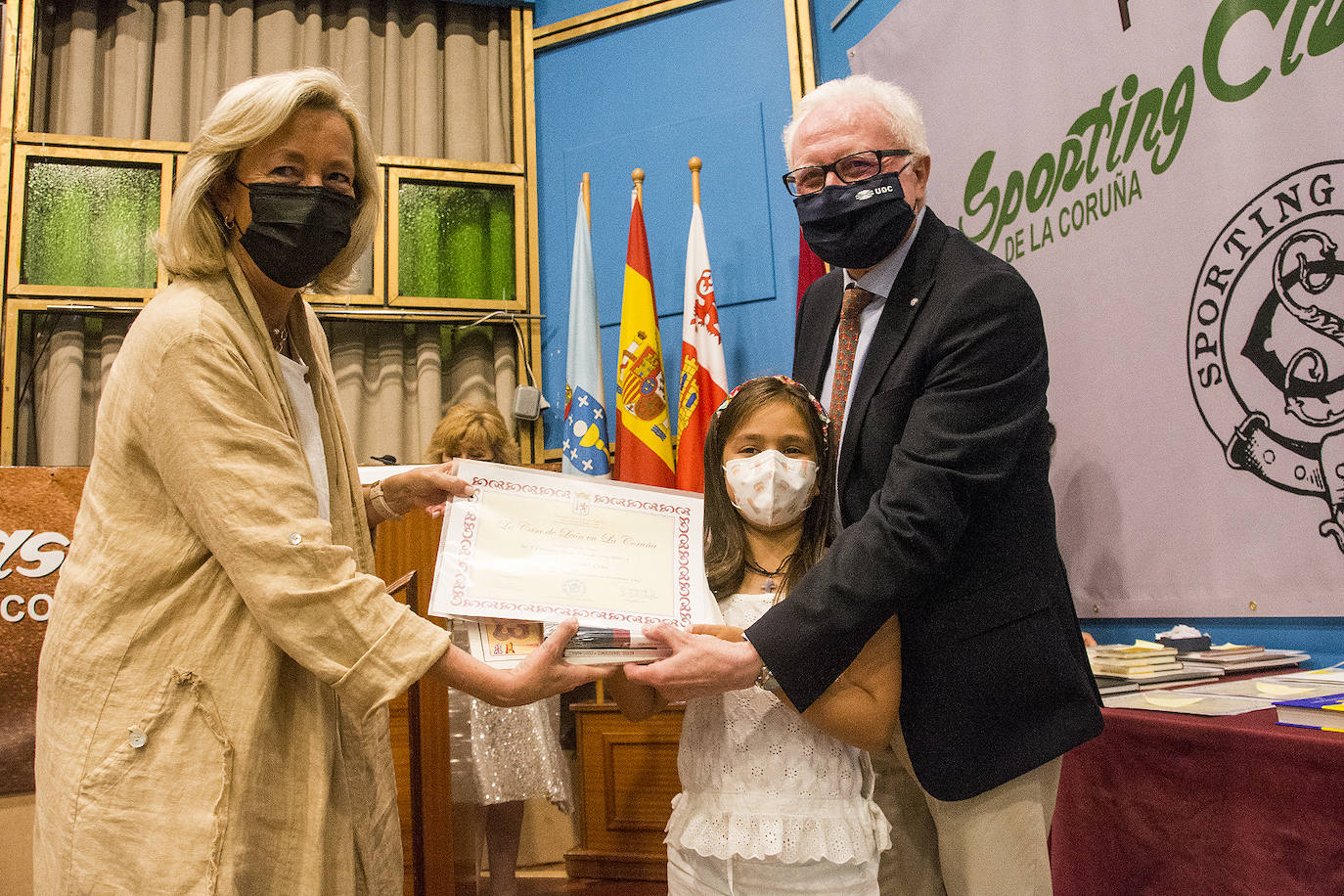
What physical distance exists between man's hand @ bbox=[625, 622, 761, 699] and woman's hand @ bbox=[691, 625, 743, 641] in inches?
0.9

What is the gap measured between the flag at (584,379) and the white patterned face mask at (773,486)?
2363mm

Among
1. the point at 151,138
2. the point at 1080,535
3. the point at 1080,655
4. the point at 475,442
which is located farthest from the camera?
the point at 151,138

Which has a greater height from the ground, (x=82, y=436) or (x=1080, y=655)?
(x=82, y=436)

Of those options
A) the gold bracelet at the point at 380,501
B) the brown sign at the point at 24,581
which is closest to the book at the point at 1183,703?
the gold bracelet at the point at 380,501

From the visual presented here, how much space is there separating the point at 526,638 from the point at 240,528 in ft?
1.45

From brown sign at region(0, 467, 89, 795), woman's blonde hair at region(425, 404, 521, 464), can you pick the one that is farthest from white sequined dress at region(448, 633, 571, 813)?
brown sign at region(0, 467, 89, 795)

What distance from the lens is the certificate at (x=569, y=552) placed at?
1395mm

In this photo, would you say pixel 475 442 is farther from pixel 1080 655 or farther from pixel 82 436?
pixel 1080 655

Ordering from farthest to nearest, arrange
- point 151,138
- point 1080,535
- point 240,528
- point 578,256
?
point 151,138 → point 578,256 → point 1080,535 → point 240,528

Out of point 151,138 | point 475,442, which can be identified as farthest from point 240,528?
point 151,138

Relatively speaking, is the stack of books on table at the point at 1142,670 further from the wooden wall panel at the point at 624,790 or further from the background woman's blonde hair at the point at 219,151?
the wooden wall panel at the point at 624,790

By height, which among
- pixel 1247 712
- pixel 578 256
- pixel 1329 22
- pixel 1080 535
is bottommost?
pixel 1247 712

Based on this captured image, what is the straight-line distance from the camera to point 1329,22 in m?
2.08

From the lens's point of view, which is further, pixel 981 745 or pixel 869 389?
pixel 869 389
